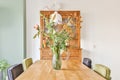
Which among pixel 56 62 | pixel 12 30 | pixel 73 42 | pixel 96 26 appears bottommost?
pixel 56 62

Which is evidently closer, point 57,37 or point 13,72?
point 13,72

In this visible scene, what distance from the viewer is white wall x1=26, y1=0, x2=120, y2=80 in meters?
5.38

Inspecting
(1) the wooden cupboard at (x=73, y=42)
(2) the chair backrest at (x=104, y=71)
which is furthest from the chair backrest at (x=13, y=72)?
(1) the wooden cupboard at (x=73, y=42)

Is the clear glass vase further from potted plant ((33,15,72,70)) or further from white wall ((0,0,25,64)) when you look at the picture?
white wall ((0,0,25,64))

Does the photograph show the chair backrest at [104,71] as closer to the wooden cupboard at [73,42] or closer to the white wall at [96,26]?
the wooden cupboard at [73,42]

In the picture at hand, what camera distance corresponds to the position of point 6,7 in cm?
503

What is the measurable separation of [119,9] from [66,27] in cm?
323

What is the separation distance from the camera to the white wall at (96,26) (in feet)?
17.7

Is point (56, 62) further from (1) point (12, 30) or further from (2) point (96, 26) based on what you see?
(2) point (96, 26)

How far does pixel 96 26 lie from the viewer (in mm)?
5418

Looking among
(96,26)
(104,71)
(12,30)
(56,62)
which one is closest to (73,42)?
(96,26)

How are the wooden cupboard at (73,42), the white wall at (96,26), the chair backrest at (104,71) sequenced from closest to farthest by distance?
the chair backrest at (104,71)
the wooden cupboard at (73,42)
the white wall at (96,26)

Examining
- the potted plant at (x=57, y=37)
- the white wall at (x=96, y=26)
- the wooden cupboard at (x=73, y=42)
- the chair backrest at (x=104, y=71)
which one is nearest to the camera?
the chair backrest at (x=104, y=71)

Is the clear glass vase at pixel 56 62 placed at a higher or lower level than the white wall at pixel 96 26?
lower
